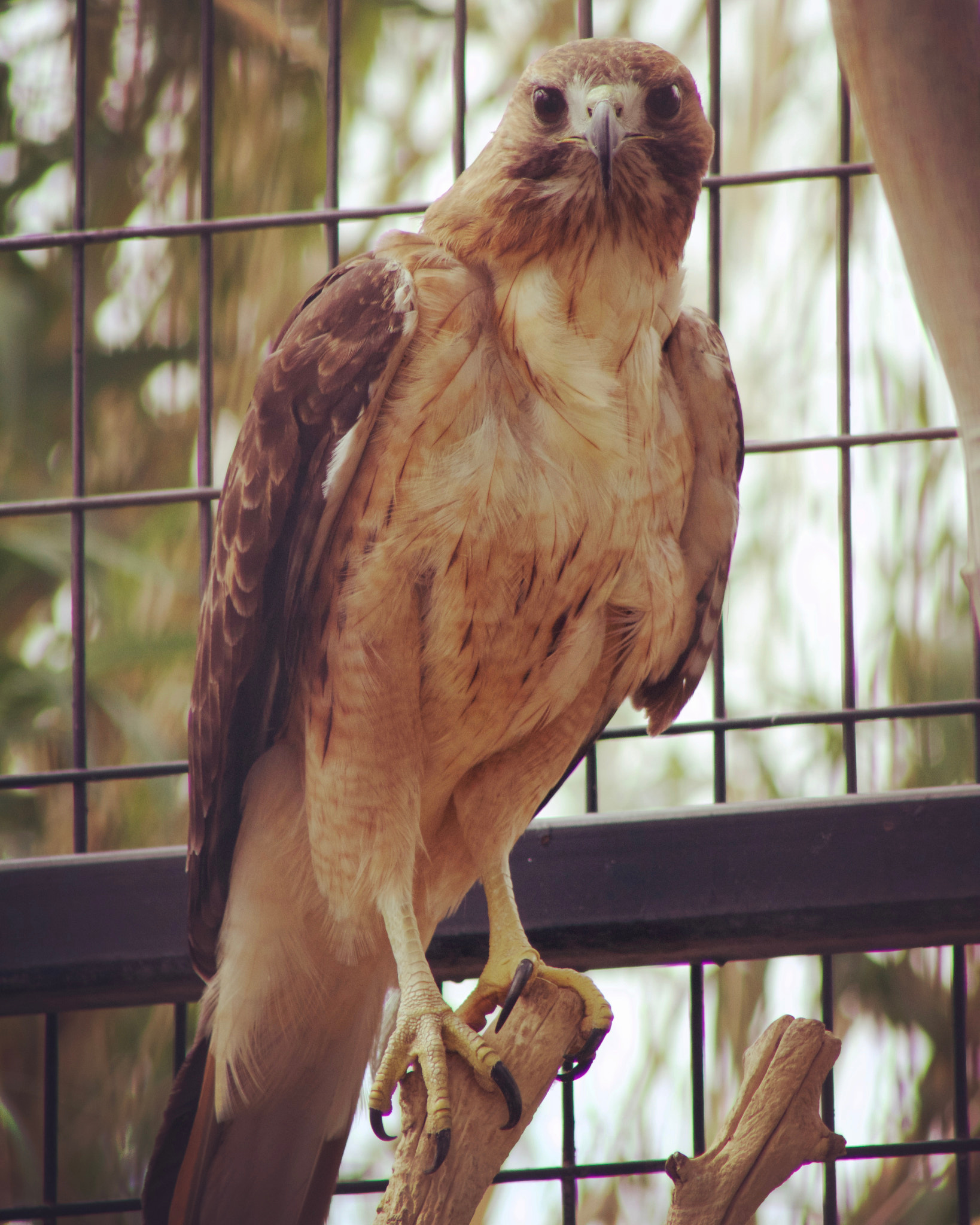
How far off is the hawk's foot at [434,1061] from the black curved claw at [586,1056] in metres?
0.18

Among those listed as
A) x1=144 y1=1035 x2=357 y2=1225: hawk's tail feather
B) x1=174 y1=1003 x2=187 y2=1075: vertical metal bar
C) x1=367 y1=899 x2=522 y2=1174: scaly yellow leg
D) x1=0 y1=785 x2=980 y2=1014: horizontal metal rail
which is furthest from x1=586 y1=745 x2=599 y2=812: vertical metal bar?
x1=174 y1=1003 x2=187 y2=1075: vertical metal bar

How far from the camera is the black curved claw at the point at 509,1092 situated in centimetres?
137

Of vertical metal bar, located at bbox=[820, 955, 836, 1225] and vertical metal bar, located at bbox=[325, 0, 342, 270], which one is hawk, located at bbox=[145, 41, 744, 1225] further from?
vertical metal bar, located at bbox=[820, 955, 836, 1225]

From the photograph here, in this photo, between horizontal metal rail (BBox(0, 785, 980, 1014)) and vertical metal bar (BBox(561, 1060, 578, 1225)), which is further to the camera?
vertical metal bar (BBox(561, 1060, 578, 1225))

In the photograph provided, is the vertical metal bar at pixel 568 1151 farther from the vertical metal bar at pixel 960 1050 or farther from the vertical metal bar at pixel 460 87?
the vertical metal bar at pixel 460 87

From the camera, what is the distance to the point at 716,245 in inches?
73.4

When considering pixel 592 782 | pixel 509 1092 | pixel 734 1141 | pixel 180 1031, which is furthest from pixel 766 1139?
pixel 180 1031

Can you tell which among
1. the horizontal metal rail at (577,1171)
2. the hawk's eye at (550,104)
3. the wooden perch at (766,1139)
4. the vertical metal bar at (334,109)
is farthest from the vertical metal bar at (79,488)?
the wooden perch at (766,1139)

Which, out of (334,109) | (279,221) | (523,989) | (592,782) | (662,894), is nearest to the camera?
(523,989)

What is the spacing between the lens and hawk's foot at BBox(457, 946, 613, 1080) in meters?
1.57

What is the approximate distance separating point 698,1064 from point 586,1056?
0.33 m

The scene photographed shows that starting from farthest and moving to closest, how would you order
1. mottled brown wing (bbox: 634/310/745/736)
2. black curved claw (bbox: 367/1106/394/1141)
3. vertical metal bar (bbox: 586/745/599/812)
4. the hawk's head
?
vertical metal bar (bbox: 586/745/599/812), mottled brown wing (bbox: 634/310/745/736), the hawk's head, black curved claw (bbox: 367/1106/394/1141)

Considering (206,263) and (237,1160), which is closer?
(237,1160)

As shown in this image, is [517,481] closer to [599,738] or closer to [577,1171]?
[599,738]
